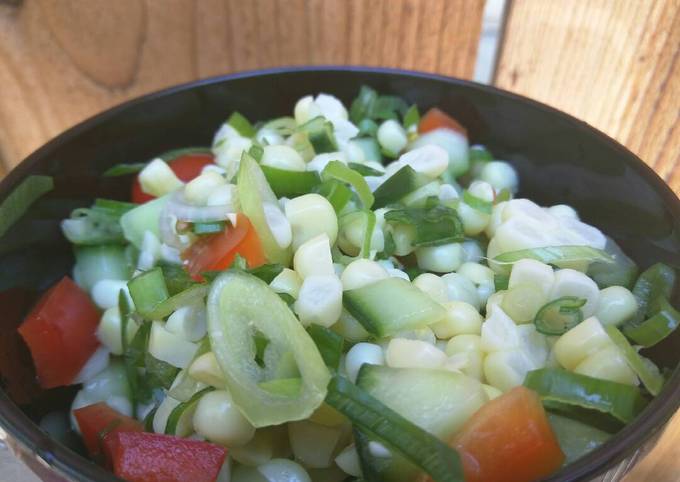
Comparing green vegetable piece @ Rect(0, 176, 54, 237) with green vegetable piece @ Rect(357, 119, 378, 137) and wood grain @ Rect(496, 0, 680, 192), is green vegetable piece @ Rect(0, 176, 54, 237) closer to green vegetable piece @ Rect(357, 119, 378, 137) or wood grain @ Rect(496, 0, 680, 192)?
green vegetable piece @ Rect(357, 119, 378, 137)

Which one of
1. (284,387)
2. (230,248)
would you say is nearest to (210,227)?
(230,248)

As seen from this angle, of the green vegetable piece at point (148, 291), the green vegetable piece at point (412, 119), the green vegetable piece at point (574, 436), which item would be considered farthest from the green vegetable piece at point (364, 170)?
the green vegetable piece at point (574, 436)

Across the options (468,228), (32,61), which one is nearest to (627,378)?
(468,228)

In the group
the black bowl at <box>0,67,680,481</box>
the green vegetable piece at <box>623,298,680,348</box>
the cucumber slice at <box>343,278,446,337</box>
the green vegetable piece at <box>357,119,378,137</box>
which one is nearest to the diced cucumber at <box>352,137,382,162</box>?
the green vegetable piece at <box>357,119,378,137</box>

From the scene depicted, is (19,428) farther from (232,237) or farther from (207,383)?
(232,237)

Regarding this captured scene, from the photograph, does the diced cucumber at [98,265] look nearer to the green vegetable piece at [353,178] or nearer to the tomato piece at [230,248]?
the tomato piece at [230,248]

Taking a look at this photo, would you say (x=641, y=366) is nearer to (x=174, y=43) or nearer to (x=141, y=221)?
(x=141, y=221)
